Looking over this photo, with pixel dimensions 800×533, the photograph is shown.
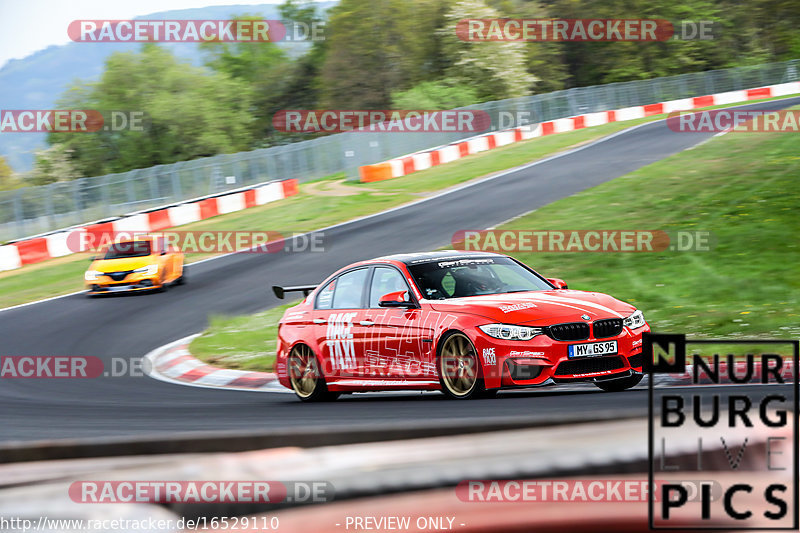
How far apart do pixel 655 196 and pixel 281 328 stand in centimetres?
1292

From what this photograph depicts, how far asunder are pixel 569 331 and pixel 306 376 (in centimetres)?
301

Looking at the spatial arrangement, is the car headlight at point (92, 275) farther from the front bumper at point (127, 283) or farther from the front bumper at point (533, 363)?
the front bumper at point (533, 363)

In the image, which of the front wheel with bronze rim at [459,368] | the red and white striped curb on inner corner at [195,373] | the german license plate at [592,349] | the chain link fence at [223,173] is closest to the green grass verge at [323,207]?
the chain link fence at [223,173]

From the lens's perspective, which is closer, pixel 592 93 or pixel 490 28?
pixel 592 93

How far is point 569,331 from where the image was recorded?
8.27 m

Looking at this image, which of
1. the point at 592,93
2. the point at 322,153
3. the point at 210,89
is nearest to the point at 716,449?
the point at 322,153

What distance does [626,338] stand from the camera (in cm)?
848

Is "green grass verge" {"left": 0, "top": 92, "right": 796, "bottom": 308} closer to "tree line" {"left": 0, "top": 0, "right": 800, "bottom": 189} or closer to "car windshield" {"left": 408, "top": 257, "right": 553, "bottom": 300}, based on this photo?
"car windshield" {"left": 408, "top": 257, "right": 553, "bottom": 300}

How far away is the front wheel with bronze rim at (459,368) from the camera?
830cm

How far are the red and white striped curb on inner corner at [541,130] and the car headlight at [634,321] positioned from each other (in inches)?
1062

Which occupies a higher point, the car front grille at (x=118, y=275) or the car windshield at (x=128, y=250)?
the car windshield at (x=128, y=250)

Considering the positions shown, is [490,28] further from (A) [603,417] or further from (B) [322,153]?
(A) [603,417]

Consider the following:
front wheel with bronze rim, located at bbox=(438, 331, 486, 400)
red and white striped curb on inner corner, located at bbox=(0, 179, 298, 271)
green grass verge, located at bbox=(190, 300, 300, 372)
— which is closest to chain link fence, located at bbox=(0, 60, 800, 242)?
red and white striped curb on inner corner, located at bbox=(0, 179, 298, 271)

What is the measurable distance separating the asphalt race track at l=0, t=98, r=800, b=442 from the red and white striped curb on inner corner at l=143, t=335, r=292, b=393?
39 centimetres
